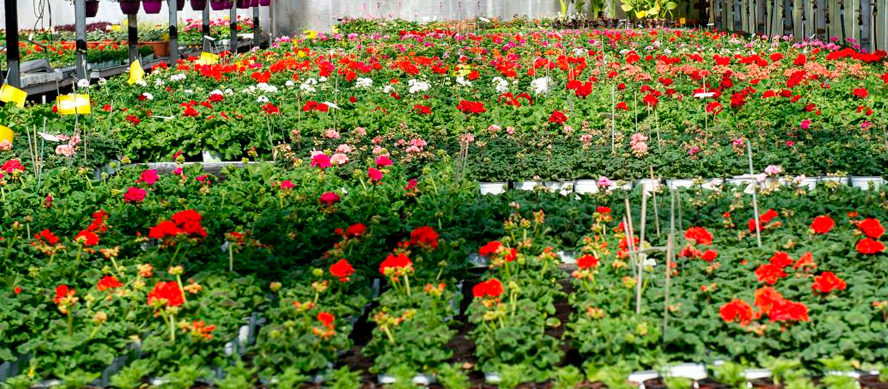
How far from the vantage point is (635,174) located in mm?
7582

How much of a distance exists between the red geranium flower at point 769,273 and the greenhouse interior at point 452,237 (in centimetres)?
2

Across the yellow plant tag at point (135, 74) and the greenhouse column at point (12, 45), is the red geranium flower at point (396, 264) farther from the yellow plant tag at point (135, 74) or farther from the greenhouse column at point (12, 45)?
the greenhouse column at point (12, 45)

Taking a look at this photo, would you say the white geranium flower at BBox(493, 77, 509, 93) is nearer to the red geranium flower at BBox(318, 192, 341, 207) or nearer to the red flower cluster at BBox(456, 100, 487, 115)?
the red flower cluster at BBox(456, 100, 487, 115)

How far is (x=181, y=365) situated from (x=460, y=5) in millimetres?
25825

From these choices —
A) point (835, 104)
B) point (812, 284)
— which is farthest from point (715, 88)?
point (812, 284)

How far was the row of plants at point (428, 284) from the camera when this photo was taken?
410 cm

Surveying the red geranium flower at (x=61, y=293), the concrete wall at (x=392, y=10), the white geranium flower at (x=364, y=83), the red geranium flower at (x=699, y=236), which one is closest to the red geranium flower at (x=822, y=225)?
the red geranium flower at (x=699, y=236)

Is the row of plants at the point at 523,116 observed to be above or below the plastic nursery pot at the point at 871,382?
above

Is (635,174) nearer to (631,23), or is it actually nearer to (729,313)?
(729,313)

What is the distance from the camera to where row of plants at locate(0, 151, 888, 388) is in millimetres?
4098

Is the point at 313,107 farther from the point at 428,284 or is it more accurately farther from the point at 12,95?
the point at 428,284

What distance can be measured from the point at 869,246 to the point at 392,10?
2540 centimetres

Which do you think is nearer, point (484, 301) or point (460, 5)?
point (484, 301)

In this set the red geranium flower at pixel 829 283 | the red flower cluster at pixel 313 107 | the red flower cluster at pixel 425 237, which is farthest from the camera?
the red flower cluster at pixel 313 107
